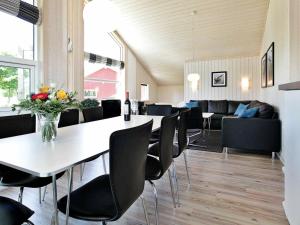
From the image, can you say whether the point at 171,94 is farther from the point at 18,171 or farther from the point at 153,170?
the point at 18,171

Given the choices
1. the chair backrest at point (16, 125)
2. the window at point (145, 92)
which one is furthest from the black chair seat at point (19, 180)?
the window at point (145, 92)

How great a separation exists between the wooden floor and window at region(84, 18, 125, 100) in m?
3.14

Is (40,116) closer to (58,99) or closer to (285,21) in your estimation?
(58,99)

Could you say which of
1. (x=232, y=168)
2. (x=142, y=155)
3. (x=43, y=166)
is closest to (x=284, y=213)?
(x=232, y=168)

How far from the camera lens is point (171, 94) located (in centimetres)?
975

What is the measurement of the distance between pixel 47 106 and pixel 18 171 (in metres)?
0.73

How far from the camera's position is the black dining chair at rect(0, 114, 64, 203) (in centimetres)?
165

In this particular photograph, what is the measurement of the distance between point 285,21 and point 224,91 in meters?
4.42

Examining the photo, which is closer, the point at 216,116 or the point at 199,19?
the point at 199,19

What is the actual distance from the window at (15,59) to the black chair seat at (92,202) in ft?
7.86

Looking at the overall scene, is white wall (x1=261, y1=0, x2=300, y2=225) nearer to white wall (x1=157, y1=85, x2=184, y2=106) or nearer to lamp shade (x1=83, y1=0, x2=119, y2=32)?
lamp shade (x1=83, y1=0, x2=119, y2=32)

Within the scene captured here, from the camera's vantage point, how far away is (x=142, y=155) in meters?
1.31

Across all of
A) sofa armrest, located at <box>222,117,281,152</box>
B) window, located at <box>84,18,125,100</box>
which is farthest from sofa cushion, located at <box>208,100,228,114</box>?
sofa armrest, located at <box>222,117,281,152</box>

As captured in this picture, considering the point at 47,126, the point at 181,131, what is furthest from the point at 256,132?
the point at 47,126
